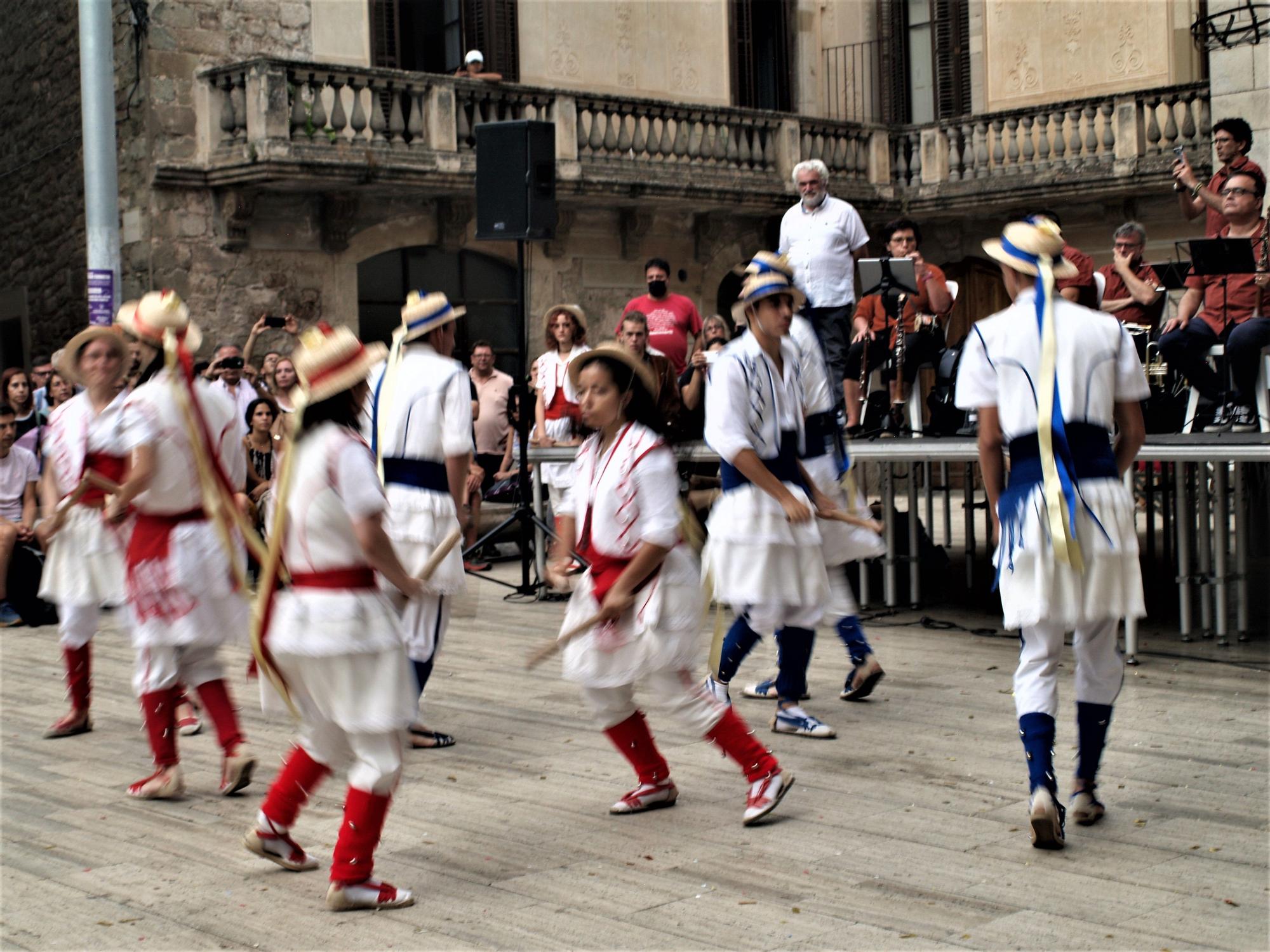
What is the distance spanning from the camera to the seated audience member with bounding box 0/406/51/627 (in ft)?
38.1

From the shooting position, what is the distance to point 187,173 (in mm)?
17703

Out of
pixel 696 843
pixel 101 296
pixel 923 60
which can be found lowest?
pixel 696 843

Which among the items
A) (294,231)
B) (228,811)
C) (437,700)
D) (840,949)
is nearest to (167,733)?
(228,811)

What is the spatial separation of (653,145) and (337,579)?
16.3m

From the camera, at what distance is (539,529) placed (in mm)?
11781

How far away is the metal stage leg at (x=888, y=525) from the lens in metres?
10.7

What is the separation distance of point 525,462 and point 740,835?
600 cm

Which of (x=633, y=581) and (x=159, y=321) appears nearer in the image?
(x=633, y=581)

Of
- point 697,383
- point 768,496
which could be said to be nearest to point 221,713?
point 768,496

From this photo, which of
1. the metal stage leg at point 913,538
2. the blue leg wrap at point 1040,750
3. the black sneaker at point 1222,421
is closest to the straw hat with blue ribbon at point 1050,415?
the blue leg wrap at point 1040,750

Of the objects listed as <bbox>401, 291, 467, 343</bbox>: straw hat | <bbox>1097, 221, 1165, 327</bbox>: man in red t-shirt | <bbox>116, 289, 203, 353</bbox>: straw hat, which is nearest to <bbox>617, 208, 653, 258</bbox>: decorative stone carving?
<bbox>1097, 221, 1165, 327</bbox>: man in red t-shirt

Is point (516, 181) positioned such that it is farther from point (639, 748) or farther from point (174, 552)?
point (639, 748)

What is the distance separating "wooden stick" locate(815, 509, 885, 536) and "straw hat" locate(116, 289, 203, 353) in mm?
2624

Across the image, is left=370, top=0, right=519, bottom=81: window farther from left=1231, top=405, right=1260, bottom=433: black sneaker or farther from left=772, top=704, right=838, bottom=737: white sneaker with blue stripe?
left=772, top=704, right=838, bottom=737: white sneaker with blue stripe
